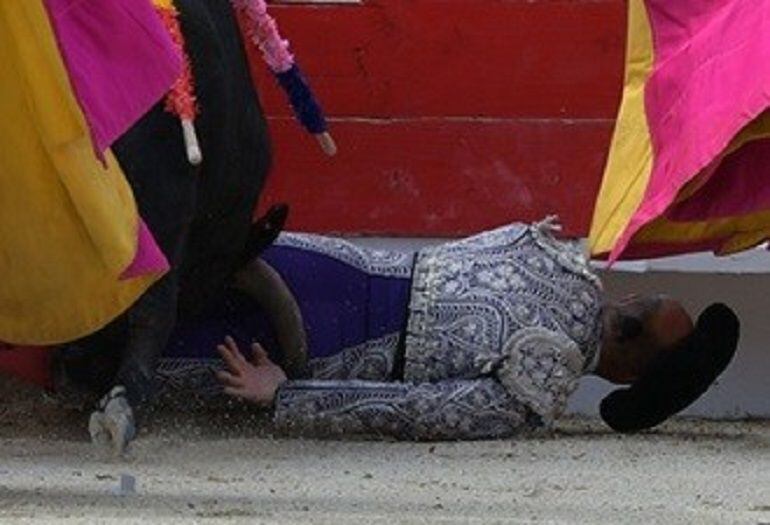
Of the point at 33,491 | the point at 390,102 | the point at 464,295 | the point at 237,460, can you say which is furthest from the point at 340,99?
the point at 33,491

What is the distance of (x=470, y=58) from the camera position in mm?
6355

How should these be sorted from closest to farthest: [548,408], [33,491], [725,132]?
[33,491], [725,132], [548,408]

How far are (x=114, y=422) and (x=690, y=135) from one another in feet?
3.51

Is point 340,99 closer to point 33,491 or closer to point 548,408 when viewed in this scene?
point 548,408

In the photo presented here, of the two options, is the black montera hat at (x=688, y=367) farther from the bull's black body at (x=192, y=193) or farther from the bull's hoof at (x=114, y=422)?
the bull's hoof at (x=114, y=422)

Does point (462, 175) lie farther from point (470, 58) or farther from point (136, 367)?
point (136, 367)

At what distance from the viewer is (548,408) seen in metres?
5.68

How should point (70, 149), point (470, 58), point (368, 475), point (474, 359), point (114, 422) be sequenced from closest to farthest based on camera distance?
point (70, 149)
point (114, 422)
point (368, 475)
point (474, 359)
point (470, 58)

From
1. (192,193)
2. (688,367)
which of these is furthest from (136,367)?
(688,367)

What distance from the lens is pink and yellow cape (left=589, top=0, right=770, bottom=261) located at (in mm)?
4992

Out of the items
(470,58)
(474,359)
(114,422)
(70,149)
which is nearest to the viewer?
(70,149)

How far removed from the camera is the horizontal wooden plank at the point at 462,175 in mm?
6344

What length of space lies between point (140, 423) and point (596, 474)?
0.78 m

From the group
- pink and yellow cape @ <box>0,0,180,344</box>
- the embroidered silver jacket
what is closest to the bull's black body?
the embroidered silver jacket
